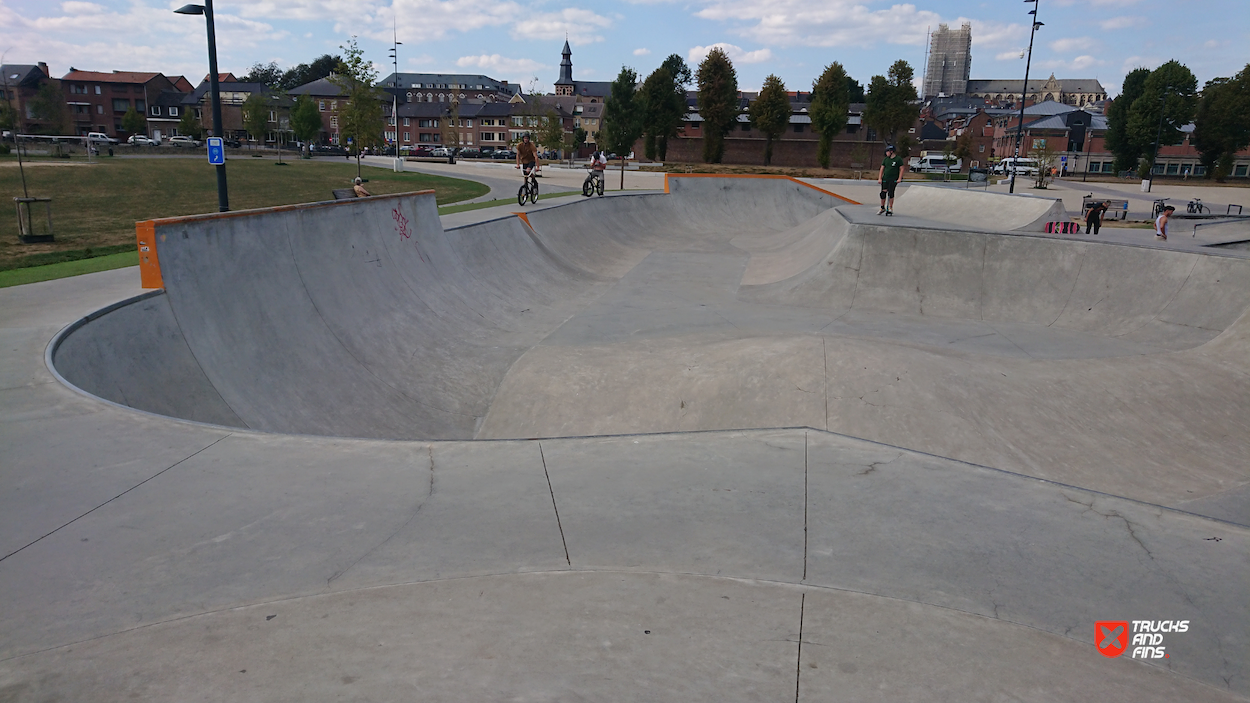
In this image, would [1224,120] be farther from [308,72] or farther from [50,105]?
[308,72]

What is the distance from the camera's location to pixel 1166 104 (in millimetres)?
67250

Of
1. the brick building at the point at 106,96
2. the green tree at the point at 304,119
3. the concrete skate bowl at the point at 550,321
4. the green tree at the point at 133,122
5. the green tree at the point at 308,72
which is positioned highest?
the green tree at the point at 308,72

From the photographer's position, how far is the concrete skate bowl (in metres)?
8.12

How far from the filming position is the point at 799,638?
124 inches

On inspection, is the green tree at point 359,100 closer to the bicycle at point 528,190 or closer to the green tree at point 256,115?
the bicycle at point 528,190

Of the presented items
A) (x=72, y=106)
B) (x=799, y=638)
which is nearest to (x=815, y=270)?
(x=799, y=638)

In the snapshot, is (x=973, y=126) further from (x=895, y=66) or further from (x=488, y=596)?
(x=488, y=596)

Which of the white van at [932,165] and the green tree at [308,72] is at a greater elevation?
the green tree at [308,72]

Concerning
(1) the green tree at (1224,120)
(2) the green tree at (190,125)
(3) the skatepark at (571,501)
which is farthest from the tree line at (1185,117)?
(2) the green tree at (190,125)

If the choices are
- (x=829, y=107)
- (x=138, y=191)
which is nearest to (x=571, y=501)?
(x=138, y=191)

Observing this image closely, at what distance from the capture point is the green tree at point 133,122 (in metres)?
100

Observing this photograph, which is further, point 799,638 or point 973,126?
point 973,126

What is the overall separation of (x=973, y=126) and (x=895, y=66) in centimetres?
6298

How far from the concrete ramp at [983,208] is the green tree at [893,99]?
51436 mm
